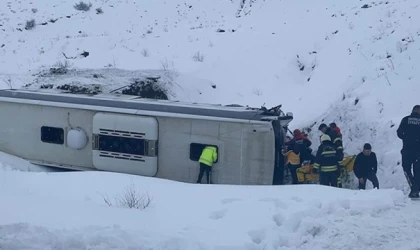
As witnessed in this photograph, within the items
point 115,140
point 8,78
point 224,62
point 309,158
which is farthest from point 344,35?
point 8,78

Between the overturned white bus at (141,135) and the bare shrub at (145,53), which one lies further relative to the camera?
the bare shrub at (145,53)

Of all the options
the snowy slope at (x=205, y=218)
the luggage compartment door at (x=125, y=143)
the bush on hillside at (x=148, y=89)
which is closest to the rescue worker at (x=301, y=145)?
the luggage compartment door at (x=125, y=143)

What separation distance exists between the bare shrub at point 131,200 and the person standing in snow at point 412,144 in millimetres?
5162

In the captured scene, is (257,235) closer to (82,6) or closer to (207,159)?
(207,159)

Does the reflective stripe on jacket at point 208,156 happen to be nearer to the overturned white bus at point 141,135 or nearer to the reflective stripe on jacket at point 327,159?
the overturned white bus at point 141,135

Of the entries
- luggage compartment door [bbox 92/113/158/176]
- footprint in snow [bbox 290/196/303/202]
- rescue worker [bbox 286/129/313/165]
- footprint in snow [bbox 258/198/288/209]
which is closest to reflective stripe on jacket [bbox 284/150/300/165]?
rescue worker [bbox 286/129/313/165]

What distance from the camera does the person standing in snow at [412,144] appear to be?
10578 mm

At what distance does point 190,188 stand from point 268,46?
1349cm

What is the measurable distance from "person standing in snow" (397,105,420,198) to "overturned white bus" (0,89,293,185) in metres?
2.51

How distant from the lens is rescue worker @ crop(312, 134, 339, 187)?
1166 cm

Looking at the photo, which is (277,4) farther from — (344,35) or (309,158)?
(309,158)

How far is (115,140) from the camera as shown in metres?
12.9

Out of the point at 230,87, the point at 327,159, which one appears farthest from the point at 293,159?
the point at 230,87

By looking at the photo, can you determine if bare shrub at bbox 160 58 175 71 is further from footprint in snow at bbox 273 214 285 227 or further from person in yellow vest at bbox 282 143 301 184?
footprint in snow at bbox 273 214 285 227
